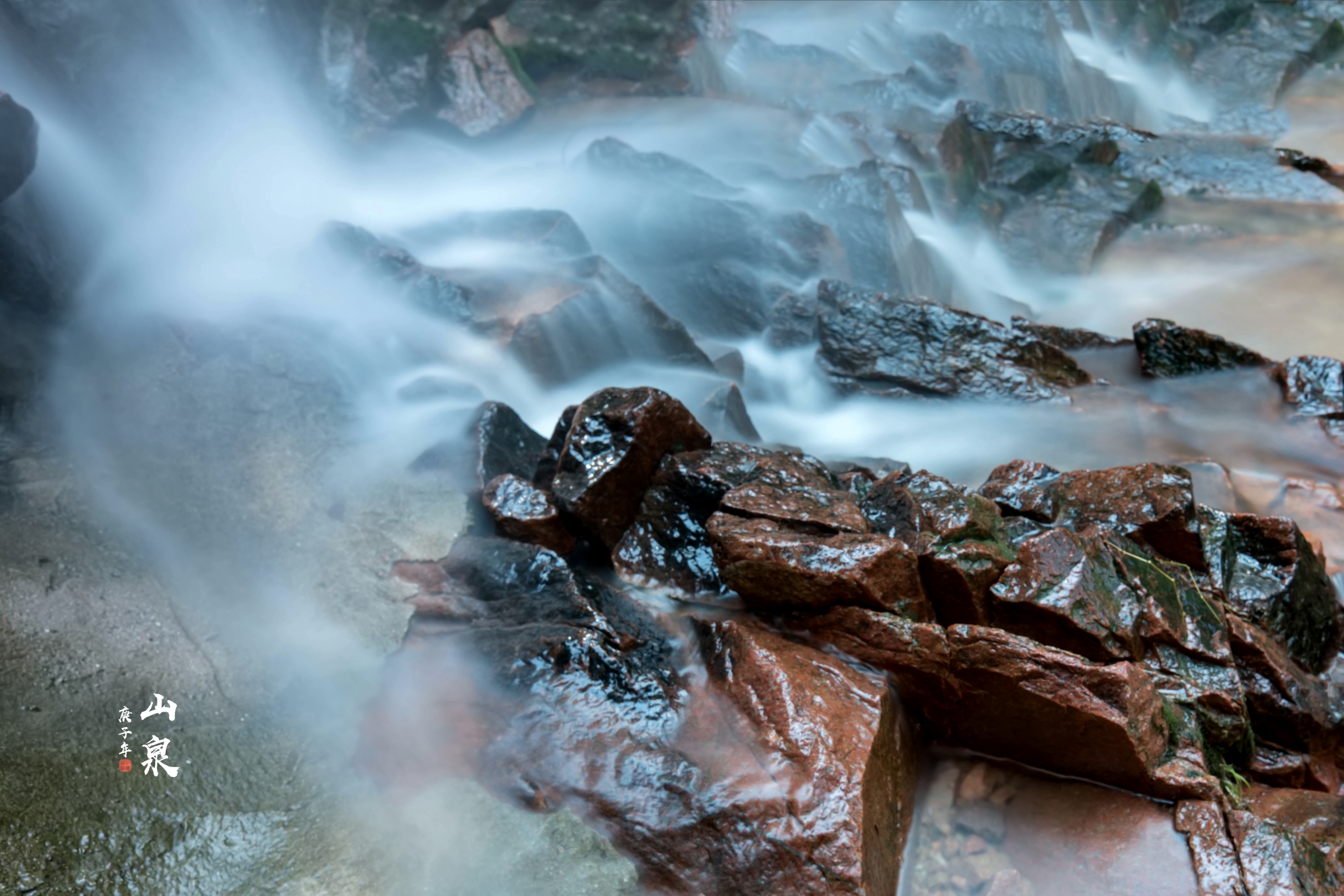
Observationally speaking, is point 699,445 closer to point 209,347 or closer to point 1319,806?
point 1319,806

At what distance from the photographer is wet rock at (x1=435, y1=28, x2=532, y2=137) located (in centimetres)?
936

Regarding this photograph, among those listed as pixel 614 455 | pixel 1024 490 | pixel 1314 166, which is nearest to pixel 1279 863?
pixel 1024 490

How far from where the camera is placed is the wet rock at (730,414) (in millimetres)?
5484

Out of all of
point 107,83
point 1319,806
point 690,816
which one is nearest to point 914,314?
point 1319,806

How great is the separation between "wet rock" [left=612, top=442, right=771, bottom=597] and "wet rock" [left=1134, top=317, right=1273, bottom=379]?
11.5 ft

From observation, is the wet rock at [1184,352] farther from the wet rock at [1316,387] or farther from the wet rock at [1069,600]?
the wet rock at [1069,600]

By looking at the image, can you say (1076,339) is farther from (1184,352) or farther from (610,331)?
(610,331)

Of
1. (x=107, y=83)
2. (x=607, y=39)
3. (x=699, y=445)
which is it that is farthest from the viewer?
(x=607, y=39)

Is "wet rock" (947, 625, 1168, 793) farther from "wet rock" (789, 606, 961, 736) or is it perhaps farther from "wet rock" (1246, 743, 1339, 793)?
"wet rock" (1246, 743, 1339, 793)

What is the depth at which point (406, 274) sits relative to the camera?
6461mm

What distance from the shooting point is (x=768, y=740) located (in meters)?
2.94

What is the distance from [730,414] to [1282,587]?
2875 millimetres

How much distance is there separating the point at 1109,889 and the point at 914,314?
4.08m

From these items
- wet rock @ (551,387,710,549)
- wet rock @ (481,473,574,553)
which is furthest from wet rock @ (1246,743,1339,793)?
wet rock @ (481,473,574,553)
